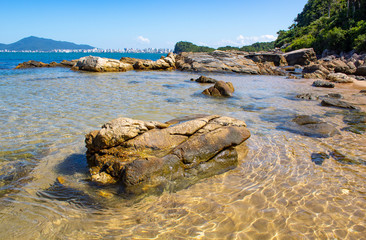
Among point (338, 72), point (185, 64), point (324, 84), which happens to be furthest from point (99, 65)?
point (338, 72)

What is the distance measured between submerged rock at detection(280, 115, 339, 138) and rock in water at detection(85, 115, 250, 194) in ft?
10.1

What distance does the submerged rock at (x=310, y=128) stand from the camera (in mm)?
7674

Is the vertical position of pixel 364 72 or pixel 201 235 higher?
pixel 364 72

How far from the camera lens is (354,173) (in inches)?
203

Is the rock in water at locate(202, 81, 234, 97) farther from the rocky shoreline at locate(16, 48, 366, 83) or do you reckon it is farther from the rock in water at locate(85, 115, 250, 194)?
the rocky shoreline at locate(16, 48, 366, 83)

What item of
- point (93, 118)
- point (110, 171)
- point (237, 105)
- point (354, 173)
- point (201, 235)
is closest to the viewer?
point (201, 235)

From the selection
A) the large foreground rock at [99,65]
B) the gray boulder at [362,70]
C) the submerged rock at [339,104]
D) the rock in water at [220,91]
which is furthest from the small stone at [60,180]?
the gray boulder at [362,70]

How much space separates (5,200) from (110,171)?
5.85 ft

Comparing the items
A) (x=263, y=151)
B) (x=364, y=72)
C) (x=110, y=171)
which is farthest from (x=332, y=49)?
(x=110, y=171)

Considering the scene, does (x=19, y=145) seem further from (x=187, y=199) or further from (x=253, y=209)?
(x=253, y=209)

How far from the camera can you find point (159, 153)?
17.2 feet

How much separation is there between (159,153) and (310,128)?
19.0 feet

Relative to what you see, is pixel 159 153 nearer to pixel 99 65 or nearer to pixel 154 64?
pixel 99 65

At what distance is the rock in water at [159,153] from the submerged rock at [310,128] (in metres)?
3.09
